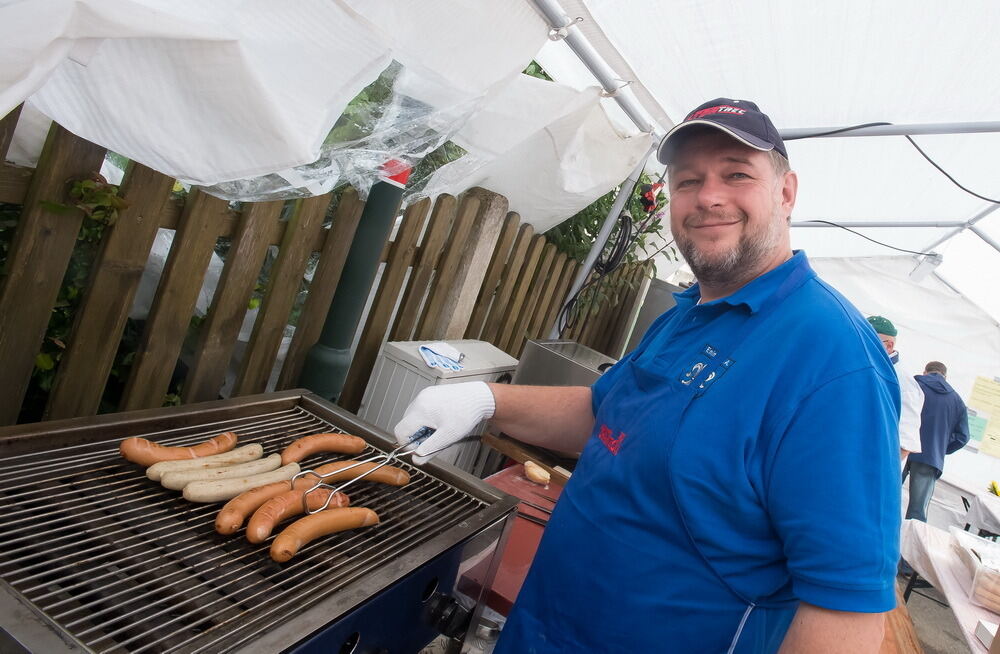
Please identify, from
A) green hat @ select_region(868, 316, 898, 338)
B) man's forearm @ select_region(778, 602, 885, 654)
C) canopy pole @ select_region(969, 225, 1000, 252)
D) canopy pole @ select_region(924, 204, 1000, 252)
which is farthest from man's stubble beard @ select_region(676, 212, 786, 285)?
canopy pole @ select_region(969, 225, 1000, 252)

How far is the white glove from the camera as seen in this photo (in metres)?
2.00

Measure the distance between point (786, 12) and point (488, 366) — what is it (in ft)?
7.96

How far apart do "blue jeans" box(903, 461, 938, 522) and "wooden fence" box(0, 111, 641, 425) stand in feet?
23.9

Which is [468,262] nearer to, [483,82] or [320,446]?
[483,82]

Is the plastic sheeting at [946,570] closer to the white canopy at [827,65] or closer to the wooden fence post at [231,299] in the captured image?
the white canopy at [827,65]

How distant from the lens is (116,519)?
1.42m

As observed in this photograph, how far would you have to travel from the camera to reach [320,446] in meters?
1.98

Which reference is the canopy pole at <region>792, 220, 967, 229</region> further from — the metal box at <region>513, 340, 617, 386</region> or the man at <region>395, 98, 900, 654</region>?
the man at <region>395, 98, 900, 654</region>

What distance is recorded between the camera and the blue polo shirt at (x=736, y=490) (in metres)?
1.26

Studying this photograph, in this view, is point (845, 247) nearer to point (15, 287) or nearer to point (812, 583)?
point (812, 583)

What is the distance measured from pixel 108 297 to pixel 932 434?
923 cm

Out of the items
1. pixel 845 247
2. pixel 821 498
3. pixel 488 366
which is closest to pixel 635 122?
pixel 488 366

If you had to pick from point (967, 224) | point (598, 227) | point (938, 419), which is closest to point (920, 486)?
point (938, 419)

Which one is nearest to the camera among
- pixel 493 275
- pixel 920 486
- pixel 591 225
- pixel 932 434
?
pixel 493 275
